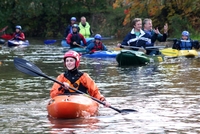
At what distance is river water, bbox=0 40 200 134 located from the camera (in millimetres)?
8578

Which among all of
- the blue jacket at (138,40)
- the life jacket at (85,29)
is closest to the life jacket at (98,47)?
the blue jacket at (138,40)

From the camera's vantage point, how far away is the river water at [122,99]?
8578mm

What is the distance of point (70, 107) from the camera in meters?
9.05

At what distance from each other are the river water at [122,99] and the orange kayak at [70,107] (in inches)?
4.0

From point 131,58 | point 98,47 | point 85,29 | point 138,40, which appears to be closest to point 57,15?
point 85,29

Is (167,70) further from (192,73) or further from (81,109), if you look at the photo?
(81,109)

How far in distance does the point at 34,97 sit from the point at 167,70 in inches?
220

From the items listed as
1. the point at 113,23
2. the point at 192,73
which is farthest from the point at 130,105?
the point at 113,23

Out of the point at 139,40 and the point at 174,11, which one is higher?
the point at 174,11

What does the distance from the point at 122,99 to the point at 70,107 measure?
2442mm

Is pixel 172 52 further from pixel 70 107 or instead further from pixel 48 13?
pixel 48 13

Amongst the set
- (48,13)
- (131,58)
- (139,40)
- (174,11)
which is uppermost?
(48,13)

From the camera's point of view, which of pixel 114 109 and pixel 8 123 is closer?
pixel 8 123

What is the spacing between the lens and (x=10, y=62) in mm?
18953
